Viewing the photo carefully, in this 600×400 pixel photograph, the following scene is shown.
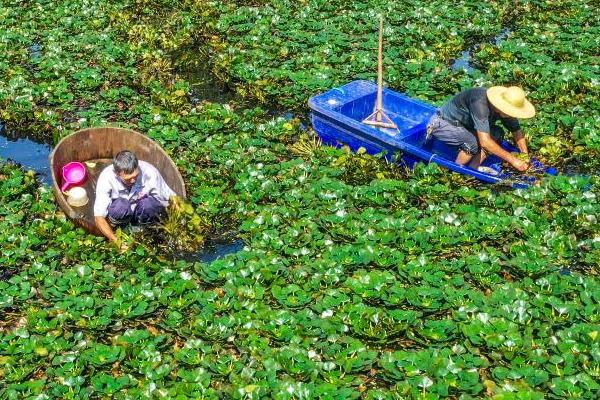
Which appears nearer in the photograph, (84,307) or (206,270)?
(84,307)

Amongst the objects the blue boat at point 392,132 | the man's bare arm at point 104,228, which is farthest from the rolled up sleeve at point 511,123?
the man's bare arm at point 104,228

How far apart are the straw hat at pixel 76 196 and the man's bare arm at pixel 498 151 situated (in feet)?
15.8

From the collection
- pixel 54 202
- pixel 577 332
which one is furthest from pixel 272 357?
pixel 54 202

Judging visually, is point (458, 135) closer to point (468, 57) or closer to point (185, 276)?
point (185, 276)

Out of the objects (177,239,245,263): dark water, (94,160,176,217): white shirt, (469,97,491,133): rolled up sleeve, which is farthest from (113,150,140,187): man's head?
(469,97,491,133): rolled up sleeve

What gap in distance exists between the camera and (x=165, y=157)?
8000mm

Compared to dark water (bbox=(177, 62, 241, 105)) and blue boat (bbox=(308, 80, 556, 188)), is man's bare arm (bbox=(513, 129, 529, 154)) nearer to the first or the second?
blue boat (bbox=(308, 80, 556, 188))

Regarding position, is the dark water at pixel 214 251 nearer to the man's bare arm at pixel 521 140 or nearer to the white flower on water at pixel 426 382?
the white flower on water at pixel 426 382

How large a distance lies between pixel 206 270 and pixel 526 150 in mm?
4309

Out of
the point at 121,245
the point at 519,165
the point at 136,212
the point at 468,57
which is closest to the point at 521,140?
the point at 519,165

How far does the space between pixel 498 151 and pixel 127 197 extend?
14.3ft

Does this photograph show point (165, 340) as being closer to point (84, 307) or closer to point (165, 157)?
point (84, 307)

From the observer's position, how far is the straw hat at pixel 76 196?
26.4 feet

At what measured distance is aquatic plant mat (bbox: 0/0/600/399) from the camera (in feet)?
18.9
